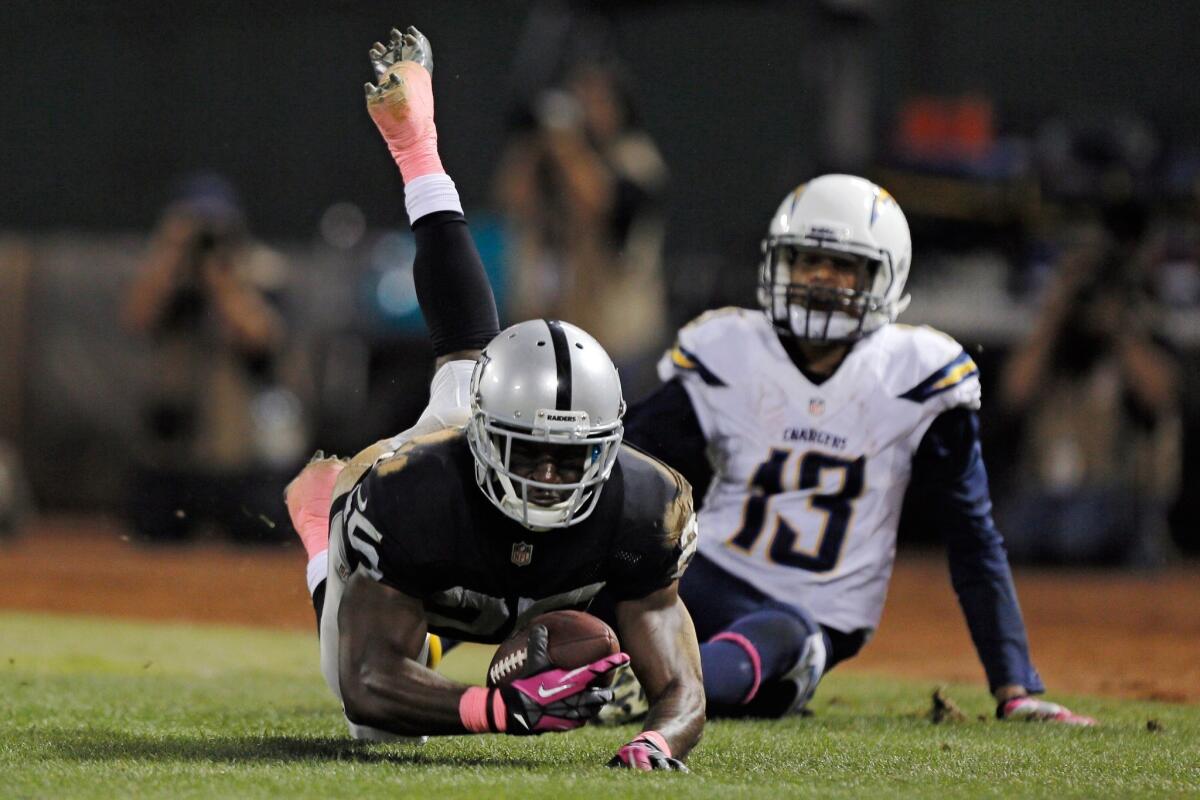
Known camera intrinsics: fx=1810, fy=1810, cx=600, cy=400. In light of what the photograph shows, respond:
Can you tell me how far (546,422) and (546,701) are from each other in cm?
65

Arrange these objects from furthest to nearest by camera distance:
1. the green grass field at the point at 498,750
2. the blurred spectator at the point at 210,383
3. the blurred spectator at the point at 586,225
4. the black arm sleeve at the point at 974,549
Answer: the blurred spectator at the point at 210,383
the blurred spectator at the point at 586,225
the black arm sleeve at the point at 974,549
the green grass field at the point at 498,750

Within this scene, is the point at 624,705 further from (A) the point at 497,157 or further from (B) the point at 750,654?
(A) the point at 497,157

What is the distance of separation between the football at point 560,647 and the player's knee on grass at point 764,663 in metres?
1.12

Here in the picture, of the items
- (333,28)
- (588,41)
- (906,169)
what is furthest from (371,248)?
(333,28)

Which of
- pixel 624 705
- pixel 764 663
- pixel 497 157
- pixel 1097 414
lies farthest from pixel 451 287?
pixel 497 157

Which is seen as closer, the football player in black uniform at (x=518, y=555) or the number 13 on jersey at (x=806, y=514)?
the football player in black uniform at (x=518, y=555)

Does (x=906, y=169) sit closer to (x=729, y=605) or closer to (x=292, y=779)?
(x=729, y=605)

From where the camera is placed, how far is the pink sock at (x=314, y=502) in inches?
205

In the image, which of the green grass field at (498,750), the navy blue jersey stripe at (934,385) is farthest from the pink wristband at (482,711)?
the navy blue jersey stripe at (934,385)

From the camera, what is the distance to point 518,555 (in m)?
4.38

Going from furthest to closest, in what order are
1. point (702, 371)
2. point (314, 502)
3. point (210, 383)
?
1. point (210, 383)
2. point (702, 371)
3. point (314, 502)

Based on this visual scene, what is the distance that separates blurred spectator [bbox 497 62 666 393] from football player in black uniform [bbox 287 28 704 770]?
6.68m

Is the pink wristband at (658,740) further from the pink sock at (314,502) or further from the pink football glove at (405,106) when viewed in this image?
the pink football glove at (405,106)

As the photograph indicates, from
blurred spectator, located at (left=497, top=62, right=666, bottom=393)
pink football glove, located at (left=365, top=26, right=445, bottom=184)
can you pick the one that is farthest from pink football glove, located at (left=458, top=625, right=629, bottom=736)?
blurred spectator, located at (left=497, top=62, right=666, bottom=393)
